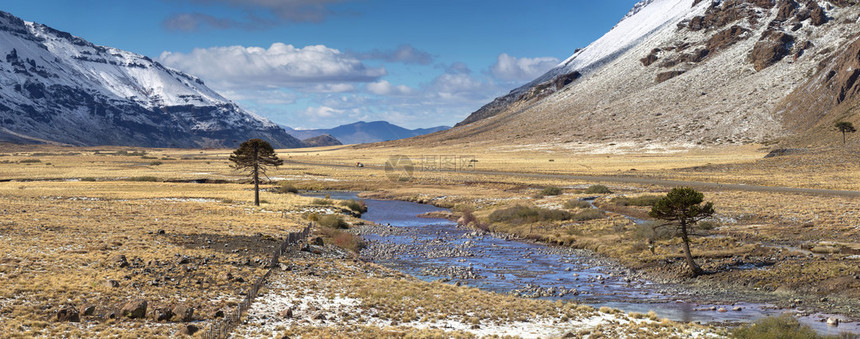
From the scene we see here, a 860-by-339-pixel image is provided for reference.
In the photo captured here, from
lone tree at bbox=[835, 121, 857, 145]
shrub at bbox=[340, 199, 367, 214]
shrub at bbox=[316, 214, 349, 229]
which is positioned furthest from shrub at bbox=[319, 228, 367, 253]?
lone tree at bbox=[835, 121, 857, 145]

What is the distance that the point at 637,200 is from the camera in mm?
58500

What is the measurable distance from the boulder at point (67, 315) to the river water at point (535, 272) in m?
16.7

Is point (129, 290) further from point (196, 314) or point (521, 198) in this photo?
point (521, 198)

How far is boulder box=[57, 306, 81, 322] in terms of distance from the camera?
726 inches

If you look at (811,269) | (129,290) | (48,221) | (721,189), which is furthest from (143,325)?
(721,189)

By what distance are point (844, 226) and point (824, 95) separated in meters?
161

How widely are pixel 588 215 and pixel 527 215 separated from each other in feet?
17.5

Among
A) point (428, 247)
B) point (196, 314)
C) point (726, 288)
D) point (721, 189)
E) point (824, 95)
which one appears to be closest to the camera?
point (196, 314)

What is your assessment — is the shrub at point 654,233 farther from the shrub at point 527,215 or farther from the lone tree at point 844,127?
the lone tree at point 844,127

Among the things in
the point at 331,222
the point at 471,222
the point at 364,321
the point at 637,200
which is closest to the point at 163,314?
the point at 364,321

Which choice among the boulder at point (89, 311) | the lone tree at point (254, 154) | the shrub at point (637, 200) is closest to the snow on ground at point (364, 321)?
the boulder at point (89, 311)

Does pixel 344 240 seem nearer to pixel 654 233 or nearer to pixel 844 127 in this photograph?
pixel 654 233

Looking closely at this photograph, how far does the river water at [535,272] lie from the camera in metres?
24.8

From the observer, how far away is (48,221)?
1484 inches
